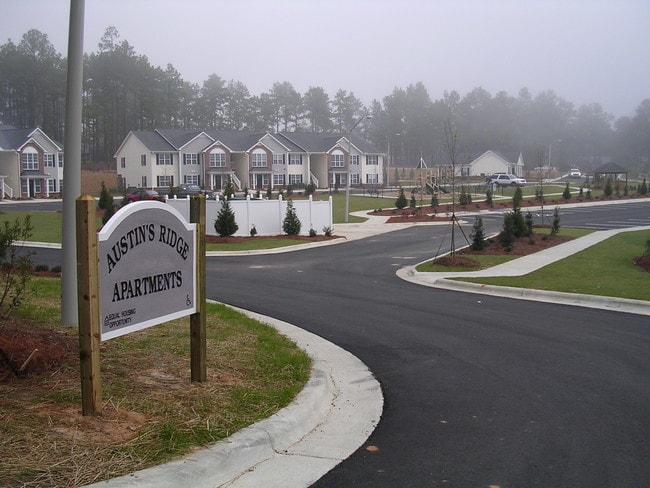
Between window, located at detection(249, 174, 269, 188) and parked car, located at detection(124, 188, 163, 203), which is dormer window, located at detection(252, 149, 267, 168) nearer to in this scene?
window, located at detection(249, 174, 269, 188)

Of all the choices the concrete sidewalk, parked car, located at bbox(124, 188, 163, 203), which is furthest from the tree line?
the concrete sidewalk

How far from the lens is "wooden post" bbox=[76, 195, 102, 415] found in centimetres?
572

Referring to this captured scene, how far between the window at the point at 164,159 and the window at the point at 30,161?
502 inches

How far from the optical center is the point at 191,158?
8138cm

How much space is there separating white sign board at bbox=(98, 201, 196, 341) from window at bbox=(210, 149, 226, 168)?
7605 centimetres

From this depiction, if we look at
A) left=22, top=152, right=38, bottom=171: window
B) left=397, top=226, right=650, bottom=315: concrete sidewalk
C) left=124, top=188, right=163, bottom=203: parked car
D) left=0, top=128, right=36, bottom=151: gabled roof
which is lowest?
left=397, top=226, right=650, bottom=315: concrete sidewalk

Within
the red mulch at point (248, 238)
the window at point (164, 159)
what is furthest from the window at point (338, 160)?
the red mulch at point (248, 238)

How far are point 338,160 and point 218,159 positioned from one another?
53.9ft

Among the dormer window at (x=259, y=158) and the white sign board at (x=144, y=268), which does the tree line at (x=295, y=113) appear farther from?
the white sign board at (x=144, y=268)

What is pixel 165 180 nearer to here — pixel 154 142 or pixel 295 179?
pixel 154 142

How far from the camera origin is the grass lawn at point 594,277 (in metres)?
15.2

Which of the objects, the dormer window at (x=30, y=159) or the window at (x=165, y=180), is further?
the window at (x=165, y=180)

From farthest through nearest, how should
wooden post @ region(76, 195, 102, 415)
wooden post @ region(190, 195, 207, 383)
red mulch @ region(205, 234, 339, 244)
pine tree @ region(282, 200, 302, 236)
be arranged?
pine tree @ region(282, 200, 302, 236) < red mulch @ region(205, 234, 339, 244) < wooden post @ region(190, 195, 207, 383) < wooden post @ region(76, 195, 102, 415)

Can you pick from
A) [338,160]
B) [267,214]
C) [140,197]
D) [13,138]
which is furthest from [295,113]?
[267,214]
